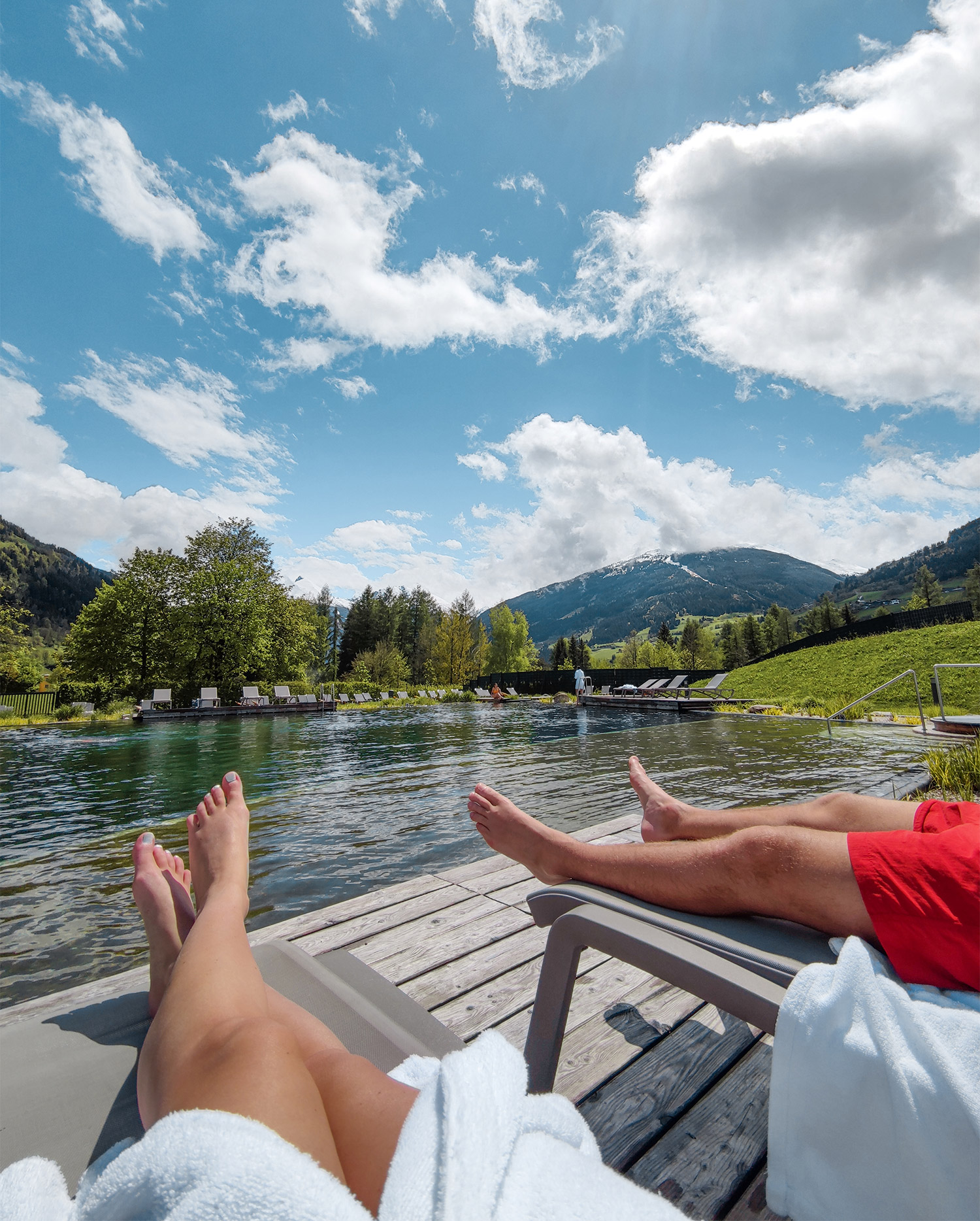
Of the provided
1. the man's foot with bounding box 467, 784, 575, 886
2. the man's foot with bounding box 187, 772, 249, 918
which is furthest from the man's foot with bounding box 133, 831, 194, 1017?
the man's foot with bounding box 467, 784, 575, 886

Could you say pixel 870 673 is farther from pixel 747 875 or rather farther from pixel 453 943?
pixel 747 875

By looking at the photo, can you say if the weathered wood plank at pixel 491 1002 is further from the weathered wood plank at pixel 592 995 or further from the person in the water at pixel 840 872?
the person in the water at pixel 840 872

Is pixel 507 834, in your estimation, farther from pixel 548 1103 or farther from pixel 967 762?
pixel 967 762

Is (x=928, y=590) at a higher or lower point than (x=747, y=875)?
higher

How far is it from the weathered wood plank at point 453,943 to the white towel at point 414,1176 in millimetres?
1247

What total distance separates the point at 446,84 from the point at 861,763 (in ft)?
37.0

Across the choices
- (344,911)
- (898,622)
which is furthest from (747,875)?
(898,622)

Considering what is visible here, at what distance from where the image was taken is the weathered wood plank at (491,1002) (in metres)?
1.46

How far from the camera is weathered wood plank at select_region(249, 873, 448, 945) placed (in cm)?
201

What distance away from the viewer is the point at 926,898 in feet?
2.99

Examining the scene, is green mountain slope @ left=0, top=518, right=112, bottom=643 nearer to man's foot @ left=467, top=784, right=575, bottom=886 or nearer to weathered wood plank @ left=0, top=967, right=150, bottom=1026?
weathered wood plank @ left=0, top=967, right=150, bottom=1026

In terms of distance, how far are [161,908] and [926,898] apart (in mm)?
1528

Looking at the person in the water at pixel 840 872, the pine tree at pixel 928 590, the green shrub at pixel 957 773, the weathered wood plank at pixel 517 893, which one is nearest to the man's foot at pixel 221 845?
the person in the water at pixel 840 872

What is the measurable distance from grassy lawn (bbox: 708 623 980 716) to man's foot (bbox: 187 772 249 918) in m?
13.5
